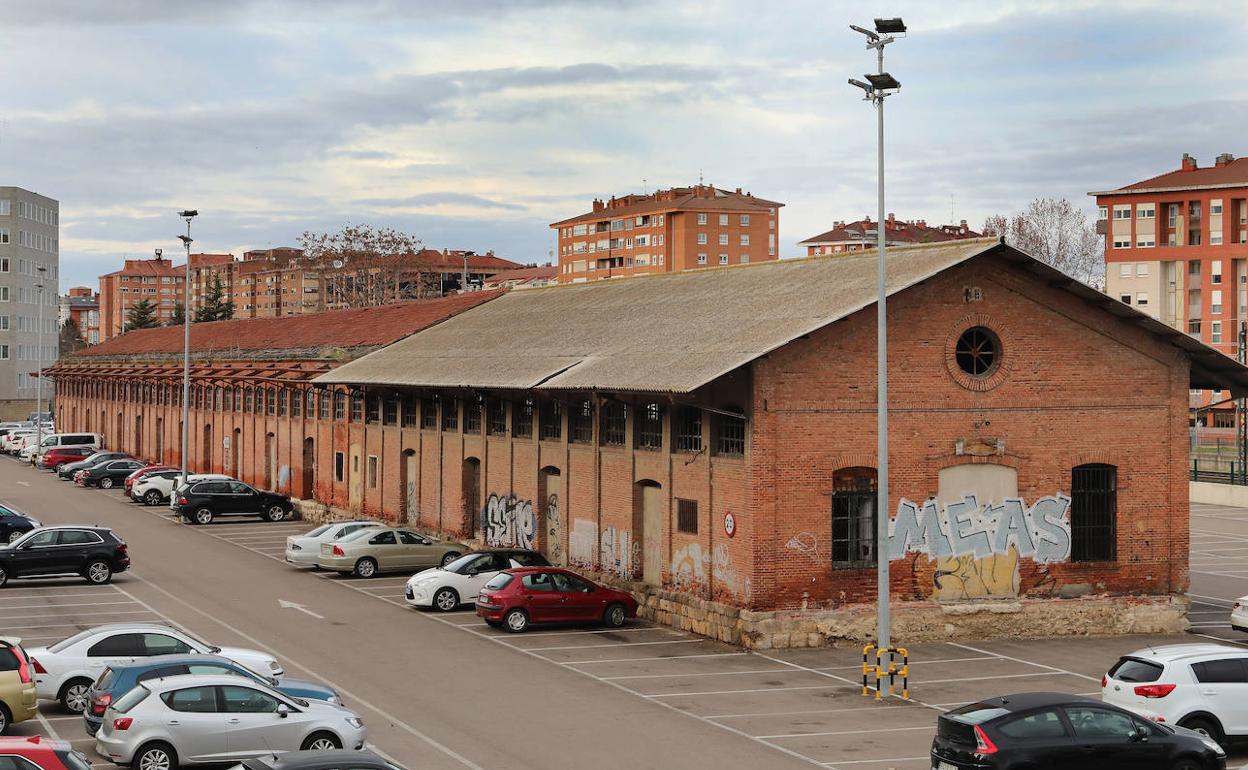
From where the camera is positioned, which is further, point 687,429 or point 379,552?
point 379,552

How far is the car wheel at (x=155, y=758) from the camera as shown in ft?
64.7

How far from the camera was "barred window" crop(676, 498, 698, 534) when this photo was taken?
33.6 m

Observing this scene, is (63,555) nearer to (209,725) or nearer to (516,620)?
(516,620)

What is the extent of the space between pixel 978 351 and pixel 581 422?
1093 centimetres

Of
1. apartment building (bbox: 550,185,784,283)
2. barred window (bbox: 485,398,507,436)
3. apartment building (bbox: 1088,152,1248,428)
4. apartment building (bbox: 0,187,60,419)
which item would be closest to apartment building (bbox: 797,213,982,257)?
apartment building (bbox: 550,185,784,283)

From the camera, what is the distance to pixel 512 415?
4284 cm

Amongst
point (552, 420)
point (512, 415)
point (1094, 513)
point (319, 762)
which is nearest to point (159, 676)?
point (319, 762)

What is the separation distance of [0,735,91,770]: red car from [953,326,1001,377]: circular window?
73.0ft

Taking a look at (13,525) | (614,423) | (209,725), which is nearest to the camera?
(209,725)

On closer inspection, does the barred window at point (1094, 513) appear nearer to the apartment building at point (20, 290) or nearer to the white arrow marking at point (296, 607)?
the white arrow marking at point (296, 607)

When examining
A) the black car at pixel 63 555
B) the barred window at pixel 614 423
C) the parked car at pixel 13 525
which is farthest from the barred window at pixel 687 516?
the parked car at pixel 13 525

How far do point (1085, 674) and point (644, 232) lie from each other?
137 meters

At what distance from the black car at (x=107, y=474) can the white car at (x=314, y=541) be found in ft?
104

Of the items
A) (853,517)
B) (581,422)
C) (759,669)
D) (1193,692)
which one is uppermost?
(581,422)
